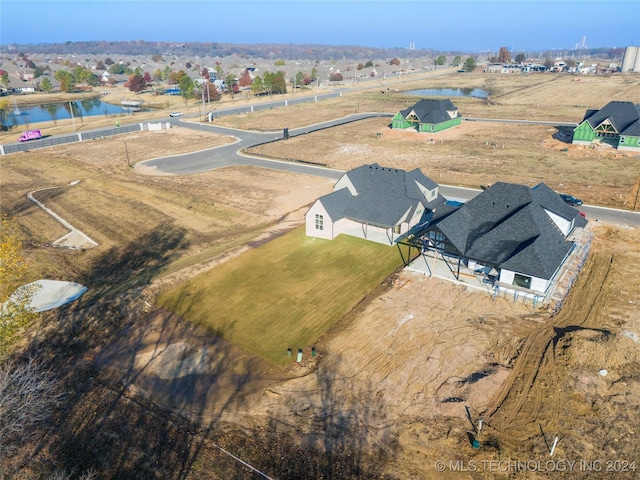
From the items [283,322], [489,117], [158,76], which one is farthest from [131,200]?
[158,76]

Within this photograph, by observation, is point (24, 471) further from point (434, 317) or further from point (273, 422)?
point (434, 317)

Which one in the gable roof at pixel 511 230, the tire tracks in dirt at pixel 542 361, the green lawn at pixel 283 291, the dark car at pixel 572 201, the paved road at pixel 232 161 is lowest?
the tire tracks in dirt at pixel 542 361

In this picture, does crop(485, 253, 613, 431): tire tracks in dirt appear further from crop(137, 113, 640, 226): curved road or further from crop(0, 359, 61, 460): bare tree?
crop(0, 359, 61, 460): bare tree

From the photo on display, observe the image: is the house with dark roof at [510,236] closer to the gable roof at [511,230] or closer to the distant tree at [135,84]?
the gable roof at [511,230]

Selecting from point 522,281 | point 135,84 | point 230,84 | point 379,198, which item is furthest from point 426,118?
point 135,84

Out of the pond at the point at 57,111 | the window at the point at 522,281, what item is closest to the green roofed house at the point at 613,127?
the window at the point at 522,281
